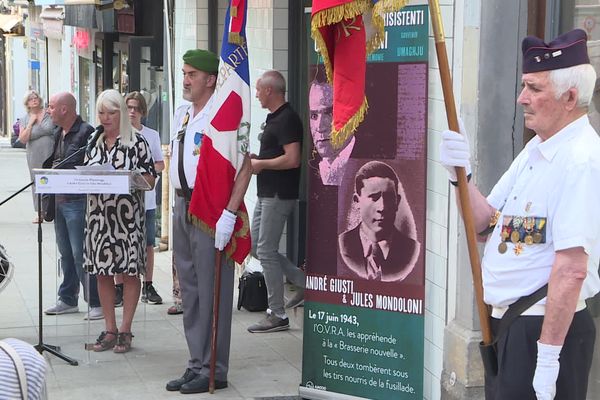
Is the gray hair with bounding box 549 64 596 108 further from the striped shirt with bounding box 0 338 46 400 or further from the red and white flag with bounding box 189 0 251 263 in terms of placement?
the red and white flag with bounding box 189 0 251 263

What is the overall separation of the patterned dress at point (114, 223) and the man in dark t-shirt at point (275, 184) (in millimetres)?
1007

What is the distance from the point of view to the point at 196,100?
6.91 m

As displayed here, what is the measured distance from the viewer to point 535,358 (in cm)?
384

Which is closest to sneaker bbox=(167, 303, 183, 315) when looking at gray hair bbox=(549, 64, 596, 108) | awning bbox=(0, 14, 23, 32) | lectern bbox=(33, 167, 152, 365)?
lectern bbox=(33, 167, 152, 365)

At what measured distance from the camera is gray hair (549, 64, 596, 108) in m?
3.74

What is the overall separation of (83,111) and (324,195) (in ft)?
61.3

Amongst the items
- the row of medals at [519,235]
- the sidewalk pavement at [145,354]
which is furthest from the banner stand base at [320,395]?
the row of medals at [519,235]

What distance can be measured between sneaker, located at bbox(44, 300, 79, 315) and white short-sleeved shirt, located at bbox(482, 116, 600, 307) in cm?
588

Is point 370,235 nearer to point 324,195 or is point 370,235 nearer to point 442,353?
point 324,195

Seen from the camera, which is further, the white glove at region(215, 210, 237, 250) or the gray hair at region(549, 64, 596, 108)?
the white glove at region(215, 210, 237, 250)

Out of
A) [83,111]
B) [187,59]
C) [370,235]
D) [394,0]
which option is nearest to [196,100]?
[187,59]

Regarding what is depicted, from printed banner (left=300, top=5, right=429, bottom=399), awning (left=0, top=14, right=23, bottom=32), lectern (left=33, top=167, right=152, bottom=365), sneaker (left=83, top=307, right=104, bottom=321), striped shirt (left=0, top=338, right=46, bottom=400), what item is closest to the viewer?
striped shirt (left=0, top=338, right=46, bottom=400)

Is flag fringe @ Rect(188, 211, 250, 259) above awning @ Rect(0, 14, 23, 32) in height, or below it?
below

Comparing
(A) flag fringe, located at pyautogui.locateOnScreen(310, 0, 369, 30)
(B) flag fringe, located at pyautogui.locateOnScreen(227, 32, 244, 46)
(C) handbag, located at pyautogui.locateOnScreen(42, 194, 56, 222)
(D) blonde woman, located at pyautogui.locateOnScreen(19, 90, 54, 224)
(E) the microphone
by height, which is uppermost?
(A) flag fringe, located at pyautogui.locateOnScreen(310, 0, 369, 30)
